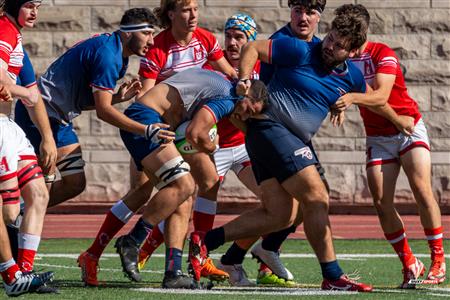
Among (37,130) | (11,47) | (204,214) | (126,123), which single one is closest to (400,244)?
(204,214)

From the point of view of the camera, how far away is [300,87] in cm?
858

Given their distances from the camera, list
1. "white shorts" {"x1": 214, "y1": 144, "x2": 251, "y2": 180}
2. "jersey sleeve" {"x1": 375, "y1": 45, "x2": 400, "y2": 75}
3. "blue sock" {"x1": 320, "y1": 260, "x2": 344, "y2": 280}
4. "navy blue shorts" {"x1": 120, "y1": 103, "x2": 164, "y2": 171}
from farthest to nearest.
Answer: "white shorts" {"x1": 214, "y1": 144, "x2": 251, "y2": 180} < "jersey sleeve" {"x1": 375, "y1": 45, "x2": 400, "y2": 75} < "navy blue shorts" {"x1": 120, "y1": 103, "x2": 164, "y2": 171} < "blue sock" {"x1": 320, "y1": 260, "x2": 344, "y2": 280}

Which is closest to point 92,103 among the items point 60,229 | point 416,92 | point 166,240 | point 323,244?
point 166,240

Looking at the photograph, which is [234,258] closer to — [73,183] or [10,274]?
[73,183]

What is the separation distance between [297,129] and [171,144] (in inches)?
30.0

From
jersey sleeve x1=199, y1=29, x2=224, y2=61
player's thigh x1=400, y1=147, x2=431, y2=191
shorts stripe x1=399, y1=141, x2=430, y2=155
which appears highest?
jersey sleeve x1=199, y1=29, x2=224, y2=61

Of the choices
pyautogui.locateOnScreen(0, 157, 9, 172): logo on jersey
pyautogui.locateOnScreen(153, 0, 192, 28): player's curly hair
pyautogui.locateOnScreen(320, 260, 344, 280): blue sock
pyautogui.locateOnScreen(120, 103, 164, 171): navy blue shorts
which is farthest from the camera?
pyautogui.locateOnScreen(153, 0, 192, 28): player's curly hair

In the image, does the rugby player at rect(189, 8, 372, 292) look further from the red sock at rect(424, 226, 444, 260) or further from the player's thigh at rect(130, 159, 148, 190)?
the red sock at rect(424, 226, 444, 260)

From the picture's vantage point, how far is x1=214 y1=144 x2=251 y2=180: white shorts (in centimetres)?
1059

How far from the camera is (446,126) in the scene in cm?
1630

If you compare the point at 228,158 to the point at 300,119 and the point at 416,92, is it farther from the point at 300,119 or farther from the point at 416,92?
the point at 416,92

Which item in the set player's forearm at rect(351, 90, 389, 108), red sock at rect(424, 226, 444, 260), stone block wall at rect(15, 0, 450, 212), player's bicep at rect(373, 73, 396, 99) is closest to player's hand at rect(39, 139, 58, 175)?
player's forearm at rect(351, 90, 389, 108)

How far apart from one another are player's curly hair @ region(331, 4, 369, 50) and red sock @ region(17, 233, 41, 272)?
211 centimetres

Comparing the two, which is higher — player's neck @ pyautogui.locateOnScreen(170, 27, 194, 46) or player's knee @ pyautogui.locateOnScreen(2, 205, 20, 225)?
player's neck @ pyautogui.locateOnScreen(170, 27, 194, 46)
